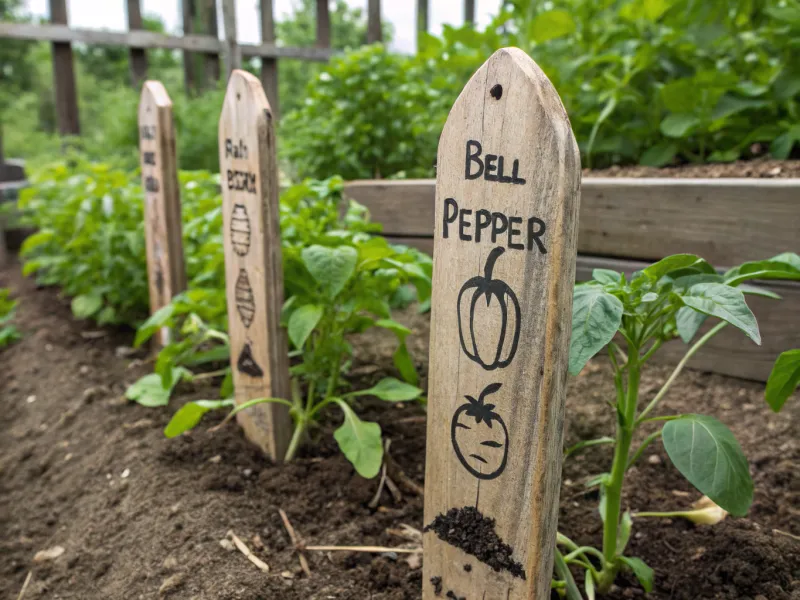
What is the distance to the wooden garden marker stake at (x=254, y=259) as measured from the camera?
177cm

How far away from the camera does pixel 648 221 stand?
7.11 feet

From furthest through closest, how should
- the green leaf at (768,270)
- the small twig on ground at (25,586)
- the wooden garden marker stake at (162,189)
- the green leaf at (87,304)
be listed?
the green leaf at (87,304)
the wooden garden marker stake at (162,189)
the small twig on ground at (25,586)
the green leaf at (768,270)

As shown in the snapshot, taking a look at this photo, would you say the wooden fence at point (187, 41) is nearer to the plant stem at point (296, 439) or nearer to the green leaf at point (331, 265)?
the plant stem at point (296, 439)

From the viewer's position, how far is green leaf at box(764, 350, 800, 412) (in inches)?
46.7

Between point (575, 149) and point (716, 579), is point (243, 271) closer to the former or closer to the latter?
point (575, 149)

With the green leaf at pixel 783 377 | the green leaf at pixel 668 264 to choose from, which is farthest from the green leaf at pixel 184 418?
the green leaf at pixel 783 377

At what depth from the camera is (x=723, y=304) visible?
1033mm

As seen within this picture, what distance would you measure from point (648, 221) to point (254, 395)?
1295mm

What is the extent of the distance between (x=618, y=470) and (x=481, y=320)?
1.46ft

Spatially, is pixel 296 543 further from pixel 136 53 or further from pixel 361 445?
pixel 136 53

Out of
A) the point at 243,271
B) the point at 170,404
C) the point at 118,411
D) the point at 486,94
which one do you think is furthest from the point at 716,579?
the point at 118,411

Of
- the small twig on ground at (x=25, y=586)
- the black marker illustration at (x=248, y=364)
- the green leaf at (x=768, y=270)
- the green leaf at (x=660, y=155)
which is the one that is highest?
the green leaf at (x=660, y=155)

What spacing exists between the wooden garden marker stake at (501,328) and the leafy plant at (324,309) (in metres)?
0.50

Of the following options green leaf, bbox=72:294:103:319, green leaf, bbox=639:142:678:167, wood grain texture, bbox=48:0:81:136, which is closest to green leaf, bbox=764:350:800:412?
green leaf, bbox=639:142:678:167
